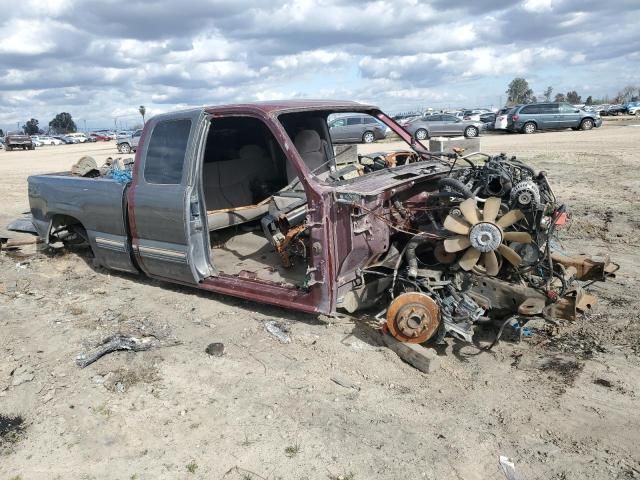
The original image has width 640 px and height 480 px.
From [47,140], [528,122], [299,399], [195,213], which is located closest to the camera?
[299,399]

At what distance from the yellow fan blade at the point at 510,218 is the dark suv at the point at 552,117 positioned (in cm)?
2472

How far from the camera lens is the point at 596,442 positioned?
110 inches

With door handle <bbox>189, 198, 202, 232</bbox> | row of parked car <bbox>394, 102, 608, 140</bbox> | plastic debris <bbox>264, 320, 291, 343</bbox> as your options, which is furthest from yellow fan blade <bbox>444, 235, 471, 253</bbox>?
row of parked car <bbox>394, 102, 608, 140</bbox>

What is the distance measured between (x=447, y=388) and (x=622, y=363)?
1241mm

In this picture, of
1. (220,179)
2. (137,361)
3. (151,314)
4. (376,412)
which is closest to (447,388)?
(376,412)

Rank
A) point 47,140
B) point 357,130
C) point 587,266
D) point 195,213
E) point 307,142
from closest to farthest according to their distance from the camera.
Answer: point 587,266
point 195,213
point 307,142
point 357,130
point 47,140

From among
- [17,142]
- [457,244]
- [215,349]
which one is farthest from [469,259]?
[17,142]

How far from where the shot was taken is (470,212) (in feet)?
12.1

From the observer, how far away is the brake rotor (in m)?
3.67

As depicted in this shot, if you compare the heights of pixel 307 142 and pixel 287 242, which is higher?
pixel 307 142

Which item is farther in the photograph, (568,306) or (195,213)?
(195,213)

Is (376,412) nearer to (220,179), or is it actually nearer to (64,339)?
(64,339)

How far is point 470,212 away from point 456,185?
366mm

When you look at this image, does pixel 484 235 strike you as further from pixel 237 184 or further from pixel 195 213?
pixel 237 184
